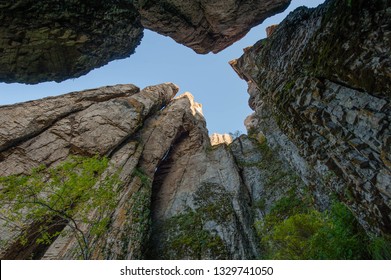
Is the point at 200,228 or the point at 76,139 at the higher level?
the point at 76,139

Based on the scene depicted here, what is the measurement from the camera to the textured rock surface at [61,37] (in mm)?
13812

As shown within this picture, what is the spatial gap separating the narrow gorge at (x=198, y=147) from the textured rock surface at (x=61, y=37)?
86 mm

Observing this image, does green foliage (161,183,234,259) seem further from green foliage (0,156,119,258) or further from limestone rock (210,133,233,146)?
limestone rock (210,133,233,146)

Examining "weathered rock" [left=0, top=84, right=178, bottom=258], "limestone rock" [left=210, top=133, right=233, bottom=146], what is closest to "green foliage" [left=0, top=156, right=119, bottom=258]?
"weathered rock" [left=0, top=84, right=178, bottom=258]

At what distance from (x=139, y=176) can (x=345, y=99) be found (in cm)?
1718

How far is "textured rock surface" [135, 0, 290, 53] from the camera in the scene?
1859 cm

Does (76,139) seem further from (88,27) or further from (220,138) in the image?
(220,138)

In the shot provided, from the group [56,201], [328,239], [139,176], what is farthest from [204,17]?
[328,239]

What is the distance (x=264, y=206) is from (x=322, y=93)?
1306cm

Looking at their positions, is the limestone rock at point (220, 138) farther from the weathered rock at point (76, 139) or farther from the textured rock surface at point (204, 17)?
the textured rock surface at point (204, 17)

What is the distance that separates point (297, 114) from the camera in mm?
10914

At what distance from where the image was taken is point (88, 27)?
51.2 feet

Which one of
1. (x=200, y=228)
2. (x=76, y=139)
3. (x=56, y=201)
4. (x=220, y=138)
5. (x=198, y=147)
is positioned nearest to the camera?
(x=56, y=201)

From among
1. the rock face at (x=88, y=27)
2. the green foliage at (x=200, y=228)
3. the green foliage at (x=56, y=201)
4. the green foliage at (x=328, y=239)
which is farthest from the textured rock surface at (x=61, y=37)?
the green foliage at (x=328, y=239)
